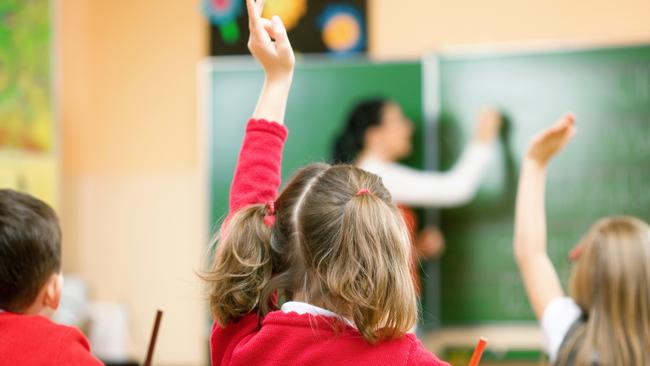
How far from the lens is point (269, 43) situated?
1.28m

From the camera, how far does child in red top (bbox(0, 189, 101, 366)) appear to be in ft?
4.01

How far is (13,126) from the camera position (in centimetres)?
338

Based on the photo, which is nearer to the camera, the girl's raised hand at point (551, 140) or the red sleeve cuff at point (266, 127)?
the red sleeve cuff at point (266, 127)

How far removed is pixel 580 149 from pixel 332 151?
113 centimetres

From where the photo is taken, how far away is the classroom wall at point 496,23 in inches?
145

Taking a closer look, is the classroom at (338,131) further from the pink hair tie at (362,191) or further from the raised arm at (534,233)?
the pink hair tie at (362,191)

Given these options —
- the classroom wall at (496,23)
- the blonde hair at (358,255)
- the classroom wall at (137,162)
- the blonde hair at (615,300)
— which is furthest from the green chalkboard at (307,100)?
the blonde hair at (358,255)

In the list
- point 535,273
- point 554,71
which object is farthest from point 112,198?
point 535,273

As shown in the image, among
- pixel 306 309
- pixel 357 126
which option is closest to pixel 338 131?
pixel 357 126

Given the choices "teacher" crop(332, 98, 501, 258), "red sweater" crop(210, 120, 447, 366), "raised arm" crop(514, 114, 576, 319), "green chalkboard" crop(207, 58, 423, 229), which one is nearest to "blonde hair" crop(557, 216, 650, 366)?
"raised arm" crop(514, 114, 576, 319)

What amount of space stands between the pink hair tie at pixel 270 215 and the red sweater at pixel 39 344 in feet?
1.15

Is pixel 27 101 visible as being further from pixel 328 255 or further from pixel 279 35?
pixel 328 255

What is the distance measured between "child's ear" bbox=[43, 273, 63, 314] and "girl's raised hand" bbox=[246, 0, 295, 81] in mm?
500

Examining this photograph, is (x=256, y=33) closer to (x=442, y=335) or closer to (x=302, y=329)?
(x=302, y=329)
